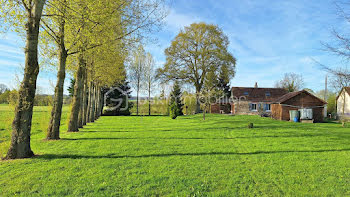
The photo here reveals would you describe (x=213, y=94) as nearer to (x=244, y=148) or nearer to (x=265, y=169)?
(x=244, y=148)

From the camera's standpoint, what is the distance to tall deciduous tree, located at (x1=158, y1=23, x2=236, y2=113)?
3064cm

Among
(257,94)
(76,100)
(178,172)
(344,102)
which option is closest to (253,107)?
(257,94)

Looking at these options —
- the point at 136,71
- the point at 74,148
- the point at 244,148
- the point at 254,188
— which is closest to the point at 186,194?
the point at 254,188

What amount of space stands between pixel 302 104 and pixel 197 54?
52.1 ft

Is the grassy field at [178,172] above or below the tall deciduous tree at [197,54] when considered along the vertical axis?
below

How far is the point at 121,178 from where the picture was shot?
5000 millimetres

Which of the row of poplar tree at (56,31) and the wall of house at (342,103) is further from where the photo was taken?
the wall of house at (342,103)

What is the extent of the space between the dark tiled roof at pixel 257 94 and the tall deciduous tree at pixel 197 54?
544 cm

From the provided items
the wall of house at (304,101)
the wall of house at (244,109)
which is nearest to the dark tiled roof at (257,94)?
the wall of house at (244,109)

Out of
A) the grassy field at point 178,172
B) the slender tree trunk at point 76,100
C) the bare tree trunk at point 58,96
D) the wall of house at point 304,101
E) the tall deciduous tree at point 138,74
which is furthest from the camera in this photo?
the tall deciduous tree at point 138,74

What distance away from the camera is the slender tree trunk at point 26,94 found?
654 cm

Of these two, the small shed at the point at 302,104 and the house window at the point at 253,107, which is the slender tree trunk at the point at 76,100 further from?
the house window at the point at 253,107

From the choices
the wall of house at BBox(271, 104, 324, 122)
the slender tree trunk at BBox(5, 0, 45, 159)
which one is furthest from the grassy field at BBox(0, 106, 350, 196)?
the wall of house at BBox(271, 104, 324, 122)

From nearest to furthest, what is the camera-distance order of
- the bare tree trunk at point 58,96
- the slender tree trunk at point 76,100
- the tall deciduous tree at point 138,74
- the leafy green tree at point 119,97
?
the bare tree trunk at point 58,96 < the slender tree trunk at point 76,100 < the leafy green tree at point 119,97 < the tall deciduous tree at point 138,74
